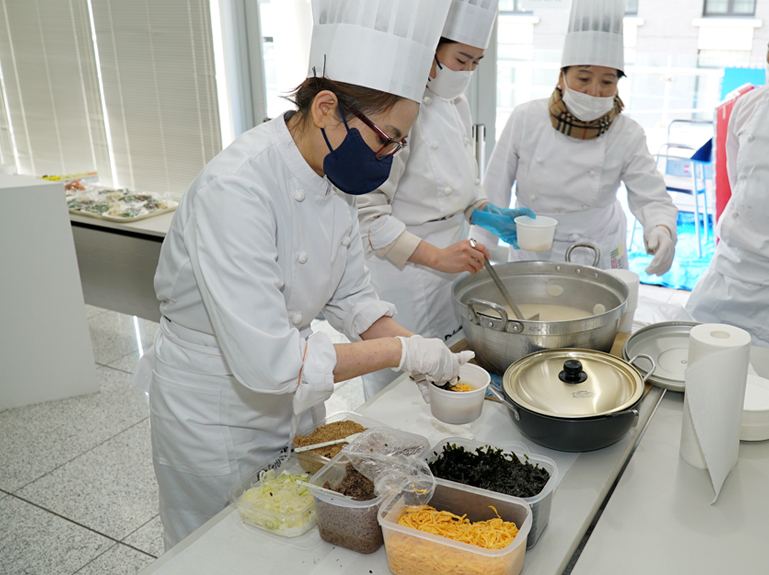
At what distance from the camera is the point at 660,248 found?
6.59ft

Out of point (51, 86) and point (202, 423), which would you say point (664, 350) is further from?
point (51, 86)

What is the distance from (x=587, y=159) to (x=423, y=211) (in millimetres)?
668

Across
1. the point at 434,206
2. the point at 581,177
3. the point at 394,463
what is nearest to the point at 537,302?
the point at 434,206

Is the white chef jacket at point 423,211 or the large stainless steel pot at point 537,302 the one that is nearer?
the large stainless steel pot at point 537,302

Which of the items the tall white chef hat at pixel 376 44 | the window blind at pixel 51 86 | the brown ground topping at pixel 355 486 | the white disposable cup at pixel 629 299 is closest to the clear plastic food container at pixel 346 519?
the brown ground topping at pixel 355 486

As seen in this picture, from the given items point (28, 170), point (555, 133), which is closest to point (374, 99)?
point (555, 133)

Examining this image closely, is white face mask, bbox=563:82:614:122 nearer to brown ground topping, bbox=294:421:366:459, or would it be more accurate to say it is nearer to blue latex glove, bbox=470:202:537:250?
blue latex glove, bbox=470:202:537:250

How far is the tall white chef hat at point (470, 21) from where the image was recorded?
1.67 m

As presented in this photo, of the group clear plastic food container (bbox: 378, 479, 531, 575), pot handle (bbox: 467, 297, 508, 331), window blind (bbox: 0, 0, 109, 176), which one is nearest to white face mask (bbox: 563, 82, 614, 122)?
pot handle (bbox: 467, 297, 508, 331)

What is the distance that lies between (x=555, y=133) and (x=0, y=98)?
14.9 feet

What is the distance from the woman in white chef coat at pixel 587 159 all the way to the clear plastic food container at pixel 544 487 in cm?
117

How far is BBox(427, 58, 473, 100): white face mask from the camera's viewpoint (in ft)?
5.89

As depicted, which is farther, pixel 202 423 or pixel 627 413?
pixel 202 423

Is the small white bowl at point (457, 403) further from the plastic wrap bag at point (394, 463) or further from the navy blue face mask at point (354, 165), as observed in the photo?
the navy blue face mask at point (354, 165)
